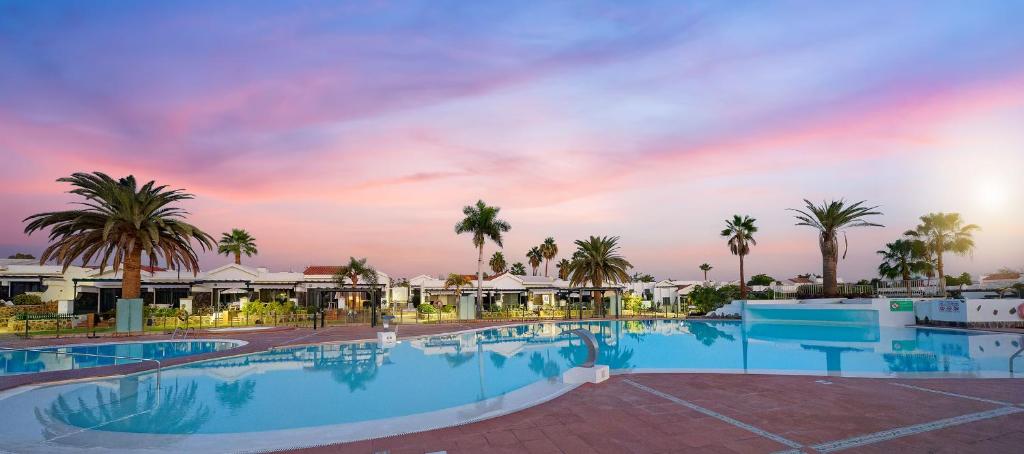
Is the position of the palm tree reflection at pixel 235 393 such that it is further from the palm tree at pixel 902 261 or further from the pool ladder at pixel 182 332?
the palm tree at pixel 902 261

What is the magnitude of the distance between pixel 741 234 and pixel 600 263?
39.4 feet

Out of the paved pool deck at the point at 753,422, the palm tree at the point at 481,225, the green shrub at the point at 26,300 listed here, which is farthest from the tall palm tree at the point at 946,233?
the green shrub at the point at 26,300

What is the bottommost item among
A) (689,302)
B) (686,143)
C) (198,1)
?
(689,302)

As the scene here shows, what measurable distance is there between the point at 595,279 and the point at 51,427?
35.9 meters

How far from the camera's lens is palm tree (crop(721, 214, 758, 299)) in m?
42.8

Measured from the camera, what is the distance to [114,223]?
73.5ft

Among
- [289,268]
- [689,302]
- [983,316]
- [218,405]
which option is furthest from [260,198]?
[983,316]

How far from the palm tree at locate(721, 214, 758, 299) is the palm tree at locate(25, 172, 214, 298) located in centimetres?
3753

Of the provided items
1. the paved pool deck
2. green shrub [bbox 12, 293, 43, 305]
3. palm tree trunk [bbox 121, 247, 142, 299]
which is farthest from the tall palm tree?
green shrub [bbox 12, 293, 43, 305]

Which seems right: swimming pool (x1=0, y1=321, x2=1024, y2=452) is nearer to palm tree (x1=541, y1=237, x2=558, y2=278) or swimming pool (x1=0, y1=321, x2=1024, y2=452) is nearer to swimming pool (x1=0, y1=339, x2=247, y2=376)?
swimming pool (x1=0, y1=339, x2=247, y2=376)

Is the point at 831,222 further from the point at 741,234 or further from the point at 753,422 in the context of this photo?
the point at 753,422

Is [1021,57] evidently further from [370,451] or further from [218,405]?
[218,405]

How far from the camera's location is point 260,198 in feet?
87.5

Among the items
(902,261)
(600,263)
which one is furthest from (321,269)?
(902,261)
